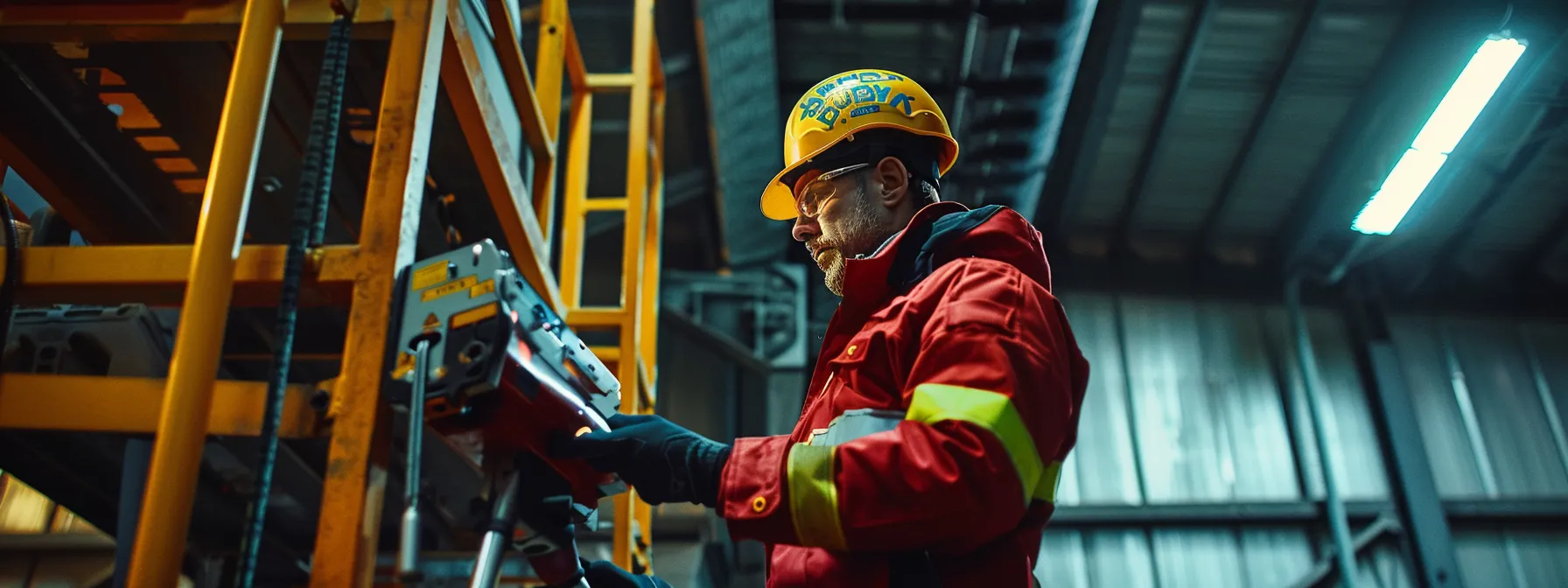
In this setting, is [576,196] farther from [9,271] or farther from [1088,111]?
[1088,111]

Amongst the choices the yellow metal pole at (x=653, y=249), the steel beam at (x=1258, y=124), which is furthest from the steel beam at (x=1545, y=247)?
the yellow metal pole at (x=653, y=249)

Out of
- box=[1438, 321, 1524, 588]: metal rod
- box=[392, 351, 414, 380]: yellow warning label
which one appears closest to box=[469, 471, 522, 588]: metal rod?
box=[392, 351, 414, 380]: yellow warning label

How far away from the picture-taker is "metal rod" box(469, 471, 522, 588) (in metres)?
1.66

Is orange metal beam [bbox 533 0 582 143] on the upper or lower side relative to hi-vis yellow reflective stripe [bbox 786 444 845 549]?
upper

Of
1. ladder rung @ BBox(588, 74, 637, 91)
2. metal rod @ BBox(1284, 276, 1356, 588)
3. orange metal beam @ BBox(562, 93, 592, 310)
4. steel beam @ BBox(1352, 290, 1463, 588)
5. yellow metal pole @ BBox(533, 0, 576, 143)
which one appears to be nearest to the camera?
yellow metal pole @ BBox(533, 0, 576, 143)

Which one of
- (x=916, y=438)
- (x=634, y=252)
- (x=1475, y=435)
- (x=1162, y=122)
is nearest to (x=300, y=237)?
(x=916, y=438)

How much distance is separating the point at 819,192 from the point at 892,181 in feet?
0.58

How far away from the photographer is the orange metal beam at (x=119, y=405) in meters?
1.98

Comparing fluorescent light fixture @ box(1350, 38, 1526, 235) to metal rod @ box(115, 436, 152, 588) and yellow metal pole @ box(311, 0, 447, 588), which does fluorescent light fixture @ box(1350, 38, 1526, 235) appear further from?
metal rod @ box(115, 436, 152, 588)

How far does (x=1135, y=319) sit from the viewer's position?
10727 millimetres

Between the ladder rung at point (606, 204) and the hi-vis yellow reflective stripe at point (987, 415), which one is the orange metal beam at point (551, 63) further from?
the hi-vis yellow reflective stripe at point (987, 415)

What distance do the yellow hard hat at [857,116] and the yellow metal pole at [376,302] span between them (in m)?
0.83

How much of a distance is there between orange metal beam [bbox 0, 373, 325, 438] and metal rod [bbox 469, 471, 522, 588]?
17.3 inches

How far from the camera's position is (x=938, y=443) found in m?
1.55
